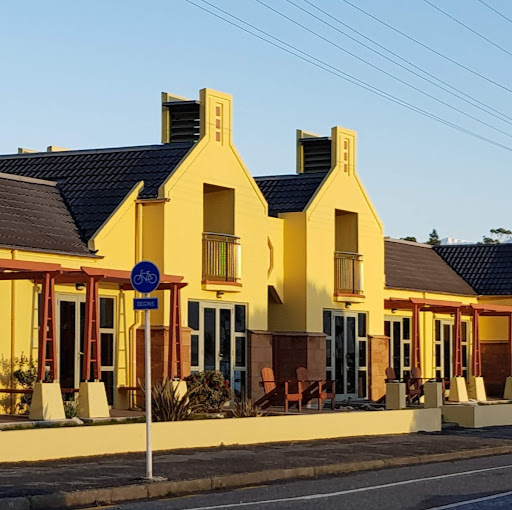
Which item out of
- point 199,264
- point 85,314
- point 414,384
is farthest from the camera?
point 414,384

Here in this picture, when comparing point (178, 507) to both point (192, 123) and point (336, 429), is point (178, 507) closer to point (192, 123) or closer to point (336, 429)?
point (336, 429)

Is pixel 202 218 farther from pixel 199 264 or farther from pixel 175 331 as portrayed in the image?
pixel 175 331


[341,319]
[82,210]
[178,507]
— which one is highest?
[82,210]

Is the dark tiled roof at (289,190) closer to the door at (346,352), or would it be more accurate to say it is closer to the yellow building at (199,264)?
the yellow building at (199,264)

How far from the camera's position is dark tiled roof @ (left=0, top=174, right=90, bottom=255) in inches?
993

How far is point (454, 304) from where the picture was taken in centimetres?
3581

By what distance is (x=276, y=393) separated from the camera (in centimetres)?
2873

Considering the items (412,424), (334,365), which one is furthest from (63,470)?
(334,365)

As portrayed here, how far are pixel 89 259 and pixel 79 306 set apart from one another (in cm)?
105

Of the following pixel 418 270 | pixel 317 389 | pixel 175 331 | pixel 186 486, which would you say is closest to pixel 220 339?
pixel 317 389

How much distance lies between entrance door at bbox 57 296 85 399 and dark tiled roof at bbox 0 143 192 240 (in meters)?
1.65

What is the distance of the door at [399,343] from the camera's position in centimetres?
3903

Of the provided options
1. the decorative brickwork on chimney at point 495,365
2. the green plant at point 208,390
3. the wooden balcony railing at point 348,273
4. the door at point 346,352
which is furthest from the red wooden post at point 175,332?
the decorative brickwork on chimney at point 495,365

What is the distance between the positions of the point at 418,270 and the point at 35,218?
736 inches
